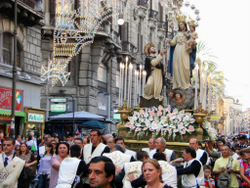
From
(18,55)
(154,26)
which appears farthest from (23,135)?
(154,26)

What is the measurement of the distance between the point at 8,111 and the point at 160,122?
11.6 metres

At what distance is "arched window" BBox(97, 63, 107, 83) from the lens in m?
33.7

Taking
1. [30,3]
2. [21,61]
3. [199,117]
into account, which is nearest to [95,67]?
[21,61]

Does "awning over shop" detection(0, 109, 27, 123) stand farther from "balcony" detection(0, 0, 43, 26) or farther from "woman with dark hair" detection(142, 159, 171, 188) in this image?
"woman with dark hair" detection(142, 159, 171, 188)

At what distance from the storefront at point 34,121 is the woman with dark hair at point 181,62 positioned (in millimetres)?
12118

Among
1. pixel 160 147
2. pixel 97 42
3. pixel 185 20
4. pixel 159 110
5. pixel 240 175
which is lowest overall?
pixel 240 175

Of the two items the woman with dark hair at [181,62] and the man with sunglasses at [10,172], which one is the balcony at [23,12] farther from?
the man with sunglasses at [10,172]

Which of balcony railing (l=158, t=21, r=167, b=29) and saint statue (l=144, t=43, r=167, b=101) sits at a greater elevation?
balcony railing (l=158, t=21, r=167, b=29)

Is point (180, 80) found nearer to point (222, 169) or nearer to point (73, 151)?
point (222, 169)

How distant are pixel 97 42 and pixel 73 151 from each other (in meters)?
23.9

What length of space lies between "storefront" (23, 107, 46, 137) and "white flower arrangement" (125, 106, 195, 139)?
11.8 meters

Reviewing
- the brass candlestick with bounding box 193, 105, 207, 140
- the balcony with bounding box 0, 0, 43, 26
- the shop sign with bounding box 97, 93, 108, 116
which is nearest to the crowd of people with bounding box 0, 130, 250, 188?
the brass candlestick with bounding box 193, 105, 207, 140

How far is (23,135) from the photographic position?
23.0m

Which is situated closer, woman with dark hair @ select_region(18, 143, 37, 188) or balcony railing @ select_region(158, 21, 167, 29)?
woman with dark hair @ select_region(18, 143, 37, 188)
